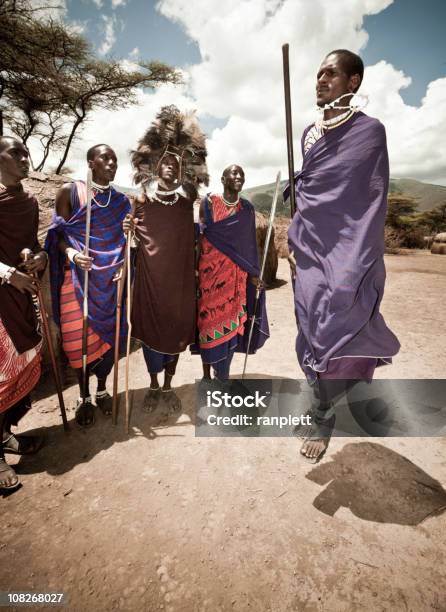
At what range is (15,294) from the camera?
7.86ft

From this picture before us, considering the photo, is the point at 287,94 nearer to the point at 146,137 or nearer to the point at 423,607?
the point at 146,137

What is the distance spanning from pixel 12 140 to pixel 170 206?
4.13ft

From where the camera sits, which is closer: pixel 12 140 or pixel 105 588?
pixel 105 588

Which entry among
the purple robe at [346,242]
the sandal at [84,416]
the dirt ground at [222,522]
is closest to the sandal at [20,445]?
the dirt ground at [222,522]

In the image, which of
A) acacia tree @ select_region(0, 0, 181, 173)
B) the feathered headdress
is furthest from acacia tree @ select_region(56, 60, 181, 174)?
the feathered headdress

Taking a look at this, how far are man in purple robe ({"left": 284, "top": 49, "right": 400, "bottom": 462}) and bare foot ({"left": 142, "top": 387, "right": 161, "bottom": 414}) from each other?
1.60 metres

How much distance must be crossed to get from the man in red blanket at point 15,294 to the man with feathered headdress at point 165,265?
0.81m

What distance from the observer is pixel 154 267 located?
286 cm

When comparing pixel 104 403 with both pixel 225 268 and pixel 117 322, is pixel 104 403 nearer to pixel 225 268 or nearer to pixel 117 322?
pixel 117 322

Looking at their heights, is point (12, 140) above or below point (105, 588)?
above

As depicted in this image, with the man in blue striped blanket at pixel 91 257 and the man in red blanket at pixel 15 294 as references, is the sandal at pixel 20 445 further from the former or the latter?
the man in blue striped blanket at pixel 91 257

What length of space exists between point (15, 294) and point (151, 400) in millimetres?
1583

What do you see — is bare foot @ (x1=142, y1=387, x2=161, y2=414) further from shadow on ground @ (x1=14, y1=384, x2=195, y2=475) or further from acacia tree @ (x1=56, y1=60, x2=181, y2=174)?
acacia tree @ (x1=56, y1=60, x2=181, y2=174)

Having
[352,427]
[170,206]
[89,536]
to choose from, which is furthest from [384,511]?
[170,206]
